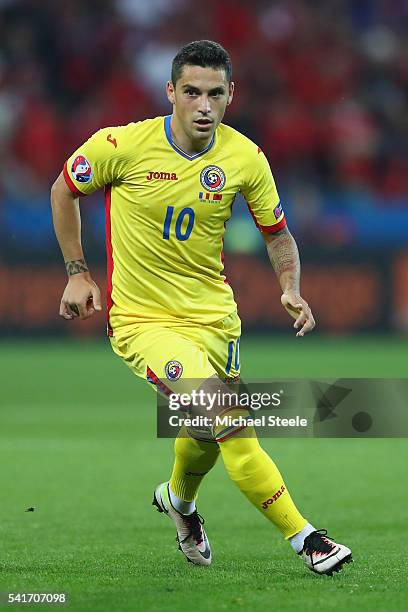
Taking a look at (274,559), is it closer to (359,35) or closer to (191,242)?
(191,242)

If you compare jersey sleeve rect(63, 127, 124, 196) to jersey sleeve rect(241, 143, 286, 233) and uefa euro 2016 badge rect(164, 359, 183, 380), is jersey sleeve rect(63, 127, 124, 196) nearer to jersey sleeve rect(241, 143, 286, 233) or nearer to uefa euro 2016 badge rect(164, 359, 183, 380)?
jersey sleeve rect(241, 143, 286, 233)

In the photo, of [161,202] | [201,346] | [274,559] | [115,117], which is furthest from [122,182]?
[115,117]

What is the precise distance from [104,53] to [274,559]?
14033 mm

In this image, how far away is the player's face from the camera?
5.14m

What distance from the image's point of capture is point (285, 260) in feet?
17.9

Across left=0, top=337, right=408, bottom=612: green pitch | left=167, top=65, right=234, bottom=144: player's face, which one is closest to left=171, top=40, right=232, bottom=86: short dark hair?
left=167, top=65, right=234, bottom=144: player's face

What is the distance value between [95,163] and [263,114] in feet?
42.2

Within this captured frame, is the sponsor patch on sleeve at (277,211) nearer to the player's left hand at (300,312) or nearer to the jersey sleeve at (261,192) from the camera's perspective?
the jersey sleeve at (261,192)

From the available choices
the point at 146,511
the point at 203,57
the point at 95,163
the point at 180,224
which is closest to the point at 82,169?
the point at 95,163

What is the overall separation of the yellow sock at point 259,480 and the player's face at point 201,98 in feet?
4.16

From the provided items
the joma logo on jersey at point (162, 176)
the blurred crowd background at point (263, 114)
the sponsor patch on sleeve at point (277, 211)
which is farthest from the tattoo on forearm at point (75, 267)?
the blurred crowd background at point (263, 114)

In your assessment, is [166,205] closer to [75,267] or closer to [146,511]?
[75,267]

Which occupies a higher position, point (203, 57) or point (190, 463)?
point (203, 57)

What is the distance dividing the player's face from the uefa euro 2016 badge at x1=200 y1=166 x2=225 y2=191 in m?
0.14
